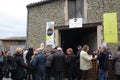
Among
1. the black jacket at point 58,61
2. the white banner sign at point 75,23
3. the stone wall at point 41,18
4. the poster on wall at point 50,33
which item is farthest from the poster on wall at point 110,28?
the black jacket at point 58,61

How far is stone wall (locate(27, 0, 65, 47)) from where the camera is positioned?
66.1 ft

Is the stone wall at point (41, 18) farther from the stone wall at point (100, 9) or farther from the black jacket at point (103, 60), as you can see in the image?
the black jacket at point (103, 60)

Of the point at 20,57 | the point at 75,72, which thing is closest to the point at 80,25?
the point at 75,72

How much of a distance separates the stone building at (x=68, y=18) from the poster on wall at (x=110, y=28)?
→ 24cm

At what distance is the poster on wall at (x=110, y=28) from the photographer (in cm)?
1656

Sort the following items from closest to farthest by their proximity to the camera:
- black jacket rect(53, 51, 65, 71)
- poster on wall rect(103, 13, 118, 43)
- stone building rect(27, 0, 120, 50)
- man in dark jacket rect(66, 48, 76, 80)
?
black jacket rect(53, 51, 65, 71) < man in dark jacket rect(66, 48, 76, 80) < poster on wall rect(103, 13, 118, 43) < stone building rect(27, 0, 120, 50)

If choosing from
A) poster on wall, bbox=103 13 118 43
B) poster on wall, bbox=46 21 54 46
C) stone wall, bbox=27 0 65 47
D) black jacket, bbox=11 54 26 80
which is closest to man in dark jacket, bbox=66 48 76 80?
poster on wall, bbox=103 13 118 43

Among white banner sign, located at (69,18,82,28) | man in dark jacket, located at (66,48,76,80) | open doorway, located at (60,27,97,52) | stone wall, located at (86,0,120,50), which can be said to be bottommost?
man in dark jacket, located at (66,48,76,80)

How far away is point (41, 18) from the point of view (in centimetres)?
2158

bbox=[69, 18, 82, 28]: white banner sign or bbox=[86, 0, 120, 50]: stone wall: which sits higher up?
bbox=[86, 0, 120, 50]: stone wall

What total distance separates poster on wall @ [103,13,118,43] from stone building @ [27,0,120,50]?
0.24m

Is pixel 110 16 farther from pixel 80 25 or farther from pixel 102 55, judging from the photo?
pixel 102 55

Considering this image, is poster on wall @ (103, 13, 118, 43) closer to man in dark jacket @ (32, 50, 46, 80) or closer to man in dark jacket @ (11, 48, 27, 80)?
man in dark jacket @ (32, 50, 46, 80)

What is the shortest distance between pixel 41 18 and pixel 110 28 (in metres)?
6.37
